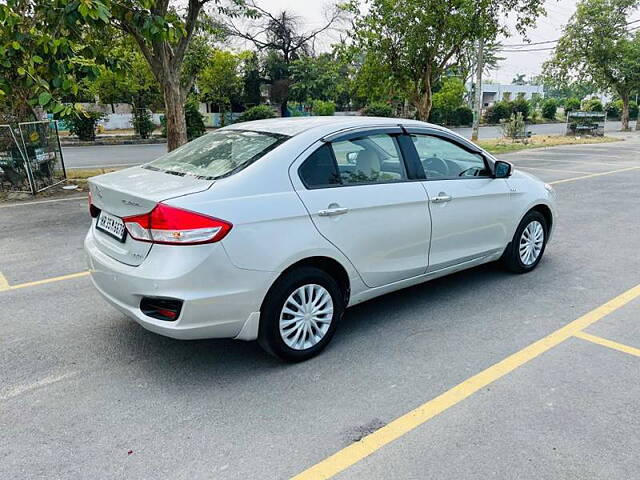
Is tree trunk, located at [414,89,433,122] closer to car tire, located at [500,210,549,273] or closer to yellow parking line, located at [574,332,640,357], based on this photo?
car tire, located at [500,210,549,273]

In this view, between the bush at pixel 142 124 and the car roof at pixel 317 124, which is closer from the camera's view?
the car roof at pixel 317 124

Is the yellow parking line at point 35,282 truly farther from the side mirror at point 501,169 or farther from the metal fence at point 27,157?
the metal fence at point 27,157

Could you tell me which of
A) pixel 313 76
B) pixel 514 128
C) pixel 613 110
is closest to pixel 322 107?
pixel 313 76

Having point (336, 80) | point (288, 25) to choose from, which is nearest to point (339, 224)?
point (336, 80)

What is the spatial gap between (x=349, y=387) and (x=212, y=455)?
972 millimetres

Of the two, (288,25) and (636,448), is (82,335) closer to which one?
(636,448)

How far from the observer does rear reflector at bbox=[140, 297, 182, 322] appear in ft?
9.99

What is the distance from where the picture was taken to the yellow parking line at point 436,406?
2545 millimetres

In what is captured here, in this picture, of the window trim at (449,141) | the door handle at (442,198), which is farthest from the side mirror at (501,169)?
the door handle at (442,198)

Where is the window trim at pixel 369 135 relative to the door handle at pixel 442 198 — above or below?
above

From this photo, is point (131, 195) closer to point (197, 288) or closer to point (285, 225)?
point (197, 288)

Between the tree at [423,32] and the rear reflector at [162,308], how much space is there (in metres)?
14.4

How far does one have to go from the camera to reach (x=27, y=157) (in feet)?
33.8

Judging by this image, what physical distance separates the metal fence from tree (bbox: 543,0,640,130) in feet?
105
